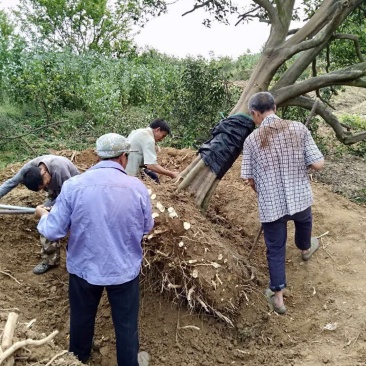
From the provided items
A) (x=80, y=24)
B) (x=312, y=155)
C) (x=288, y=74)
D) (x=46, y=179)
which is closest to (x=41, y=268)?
(x=46, y=179)

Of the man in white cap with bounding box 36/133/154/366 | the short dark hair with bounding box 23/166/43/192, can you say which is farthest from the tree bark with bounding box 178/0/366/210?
the man in white cap with bounding box 36/133/154/366

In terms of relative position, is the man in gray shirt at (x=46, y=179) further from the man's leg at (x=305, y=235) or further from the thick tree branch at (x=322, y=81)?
the thick tree branch at (x=322, y=81)

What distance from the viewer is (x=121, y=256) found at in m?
2.87

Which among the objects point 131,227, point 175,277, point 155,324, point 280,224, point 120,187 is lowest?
point 155,324

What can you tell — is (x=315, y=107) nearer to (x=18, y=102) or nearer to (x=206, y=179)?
(x=206, y=179)

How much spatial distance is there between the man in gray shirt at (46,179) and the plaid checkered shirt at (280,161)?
1.66 meters

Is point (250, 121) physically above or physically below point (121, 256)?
above

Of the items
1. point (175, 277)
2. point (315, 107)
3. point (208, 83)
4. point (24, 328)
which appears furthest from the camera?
point (208, 83)

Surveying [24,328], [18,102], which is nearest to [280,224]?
[24,328]

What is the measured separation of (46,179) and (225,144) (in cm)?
171

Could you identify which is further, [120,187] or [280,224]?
[280,224]

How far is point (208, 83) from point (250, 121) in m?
3.56

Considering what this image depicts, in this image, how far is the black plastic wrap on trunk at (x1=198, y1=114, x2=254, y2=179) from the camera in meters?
4.41

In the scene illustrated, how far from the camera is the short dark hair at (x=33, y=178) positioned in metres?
3.77
